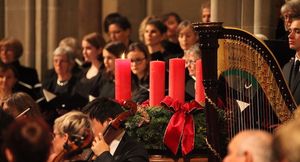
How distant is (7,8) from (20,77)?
151 centimetres

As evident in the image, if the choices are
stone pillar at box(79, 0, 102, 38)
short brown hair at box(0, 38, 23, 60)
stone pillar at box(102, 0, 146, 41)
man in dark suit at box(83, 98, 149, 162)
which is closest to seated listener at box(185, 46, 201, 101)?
man in dark suit at box(83, 98, 149, 162)

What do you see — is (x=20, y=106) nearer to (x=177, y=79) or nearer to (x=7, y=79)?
(x=7, y=79)

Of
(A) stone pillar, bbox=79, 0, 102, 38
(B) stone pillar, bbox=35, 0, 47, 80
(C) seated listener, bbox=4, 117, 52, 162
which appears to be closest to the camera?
(C) seated listener, bbox=4, 117, 52, 162

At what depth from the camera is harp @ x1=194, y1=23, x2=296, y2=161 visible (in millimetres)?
5676

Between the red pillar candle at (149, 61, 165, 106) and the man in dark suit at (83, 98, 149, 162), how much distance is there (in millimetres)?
356

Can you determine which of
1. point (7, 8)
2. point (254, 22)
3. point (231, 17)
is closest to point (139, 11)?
point (7, 8)

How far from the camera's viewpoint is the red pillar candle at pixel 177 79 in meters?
6.50

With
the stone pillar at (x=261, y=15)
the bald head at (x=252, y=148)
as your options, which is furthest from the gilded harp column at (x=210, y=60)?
the stone pillar at (x=261, y=15)

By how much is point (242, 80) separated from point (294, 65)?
3.40 feet

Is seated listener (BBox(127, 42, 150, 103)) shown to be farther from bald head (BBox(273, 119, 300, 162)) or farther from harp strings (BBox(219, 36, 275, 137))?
bald head (BBox(273, 119, 300, 162))

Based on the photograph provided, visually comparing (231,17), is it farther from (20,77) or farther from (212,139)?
(20,77)

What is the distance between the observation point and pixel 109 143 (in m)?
6.18

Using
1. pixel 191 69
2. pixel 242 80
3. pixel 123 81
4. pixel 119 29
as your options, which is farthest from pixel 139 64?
pixel 242 80

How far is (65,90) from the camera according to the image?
9.68m
